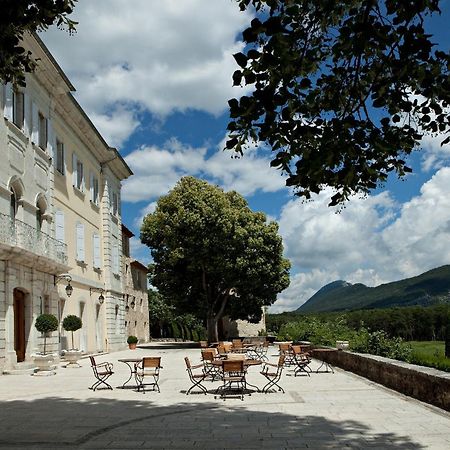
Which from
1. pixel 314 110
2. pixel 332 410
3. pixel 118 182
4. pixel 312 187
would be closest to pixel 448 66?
pixel 314 110

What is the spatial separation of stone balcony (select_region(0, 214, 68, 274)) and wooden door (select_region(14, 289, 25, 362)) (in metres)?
1.12

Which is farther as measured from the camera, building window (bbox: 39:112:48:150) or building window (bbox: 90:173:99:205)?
building window (bbox: 90:173:99:205)

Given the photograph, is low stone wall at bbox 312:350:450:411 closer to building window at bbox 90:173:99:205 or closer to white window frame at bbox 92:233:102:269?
white window frame at bbox 92:233:102:269

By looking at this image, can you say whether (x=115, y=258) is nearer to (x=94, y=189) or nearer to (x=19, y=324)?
(x=94, y=189)

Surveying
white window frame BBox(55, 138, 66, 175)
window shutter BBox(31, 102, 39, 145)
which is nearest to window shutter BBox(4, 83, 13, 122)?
window shutter BBox(31, 102, 39, 145)

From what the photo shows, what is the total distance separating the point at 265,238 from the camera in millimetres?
34656

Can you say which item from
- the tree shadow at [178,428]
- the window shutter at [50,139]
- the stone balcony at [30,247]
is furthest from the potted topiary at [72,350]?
the tree shadow at [178,428]

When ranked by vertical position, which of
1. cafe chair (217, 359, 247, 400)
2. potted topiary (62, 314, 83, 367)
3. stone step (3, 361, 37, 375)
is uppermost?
potted topiary (62, 314, 83, 367)

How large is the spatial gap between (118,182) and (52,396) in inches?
993

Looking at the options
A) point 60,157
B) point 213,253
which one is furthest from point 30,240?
point 213,253

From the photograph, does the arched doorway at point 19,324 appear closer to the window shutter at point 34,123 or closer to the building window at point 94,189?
the window shutter at point 34,123

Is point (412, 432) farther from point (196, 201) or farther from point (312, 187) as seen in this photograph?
point (196, 201)

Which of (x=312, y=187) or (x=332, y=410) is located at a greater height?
(x=312, y=187)

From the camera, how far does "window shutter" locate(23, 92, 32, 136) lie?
20.1 m
